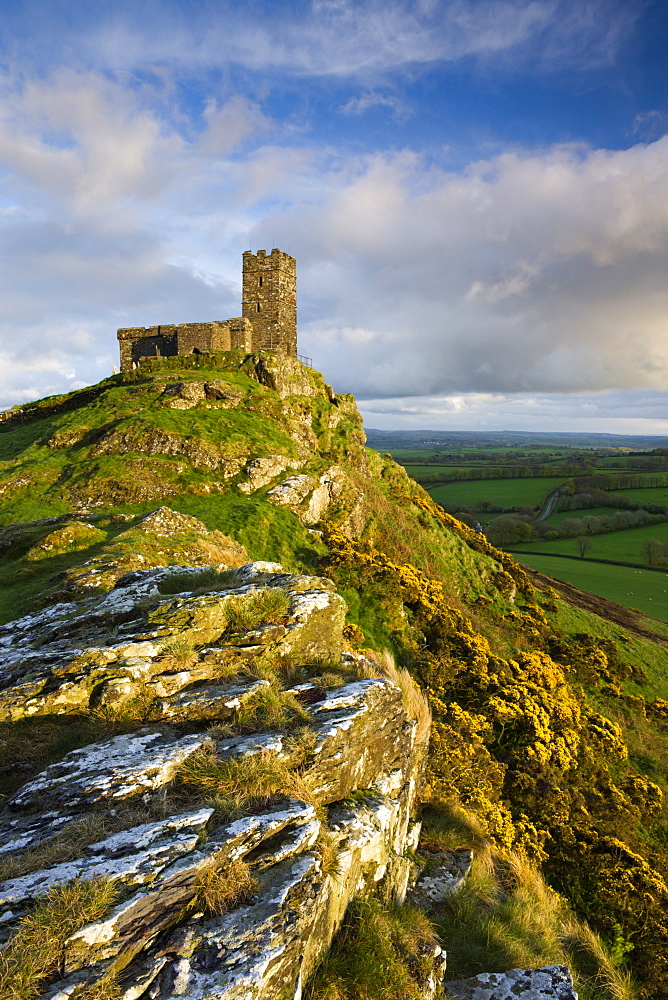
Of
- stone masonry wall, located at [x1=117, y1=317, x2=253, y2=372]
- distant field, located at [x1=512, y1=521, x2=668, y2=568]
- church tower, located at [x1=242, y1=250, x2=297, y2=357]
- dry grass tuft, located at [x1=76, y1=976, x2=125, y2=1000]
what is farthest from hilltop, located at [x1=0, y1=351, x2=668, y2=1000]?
distant field, located at [x1=512, y1=521, x2=668, y2=568]

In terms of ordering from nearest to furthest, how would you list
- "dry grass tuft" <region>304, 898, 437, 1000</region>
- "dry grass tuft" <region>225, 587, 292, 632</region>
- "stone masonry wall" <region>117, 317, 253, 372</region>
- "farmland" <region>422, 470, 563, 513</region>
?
"dry grass tuft" <region>304, 898, 437, 1000</region> < "dry grass tuft" <region>225, 587, 292, 632</region> < "stone masonry wall" <region>117, 317, 253, 372</region> < "farmland" <region>422, 470, 563, 513</region>

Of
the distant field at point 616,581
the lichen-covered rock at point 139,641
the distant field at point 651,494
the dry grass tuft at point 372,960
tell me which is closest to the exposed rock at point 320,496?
the lichen-covered rock at point 139,641

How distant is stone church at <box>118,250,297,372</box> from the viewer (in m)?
34.6

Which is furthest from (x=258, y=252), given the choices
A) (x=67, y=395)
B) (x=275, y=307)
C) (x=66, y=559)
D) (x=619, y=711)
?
(x=619, y=711)

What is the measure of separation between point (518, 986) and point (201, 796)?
4.89 metres

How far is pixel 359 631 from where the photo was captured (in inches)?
603

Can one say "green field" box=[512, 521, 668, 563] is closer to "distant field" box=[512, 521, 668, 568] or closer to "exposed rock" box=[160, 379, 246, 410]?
"distant field" box=[512, 521, 668, 568]

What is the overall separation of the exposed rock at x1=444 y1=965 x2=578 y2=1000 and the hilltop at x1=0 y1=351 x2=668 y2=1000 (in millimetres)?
525

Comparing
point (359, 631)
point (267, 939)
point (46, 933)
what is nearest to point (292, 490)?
point (359, 631)

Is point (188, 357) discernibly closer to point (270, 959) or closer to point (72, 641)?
point (72, 641)

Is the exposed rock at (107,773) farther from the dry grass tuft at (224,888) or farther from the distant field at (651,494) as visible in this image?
the distant field at (651,494)

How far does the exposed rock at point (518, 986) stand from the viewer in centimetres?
584

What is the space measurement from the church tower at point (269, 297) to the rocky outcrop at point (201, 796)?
30763 millimetres

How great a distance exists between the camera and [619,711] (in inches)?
975
